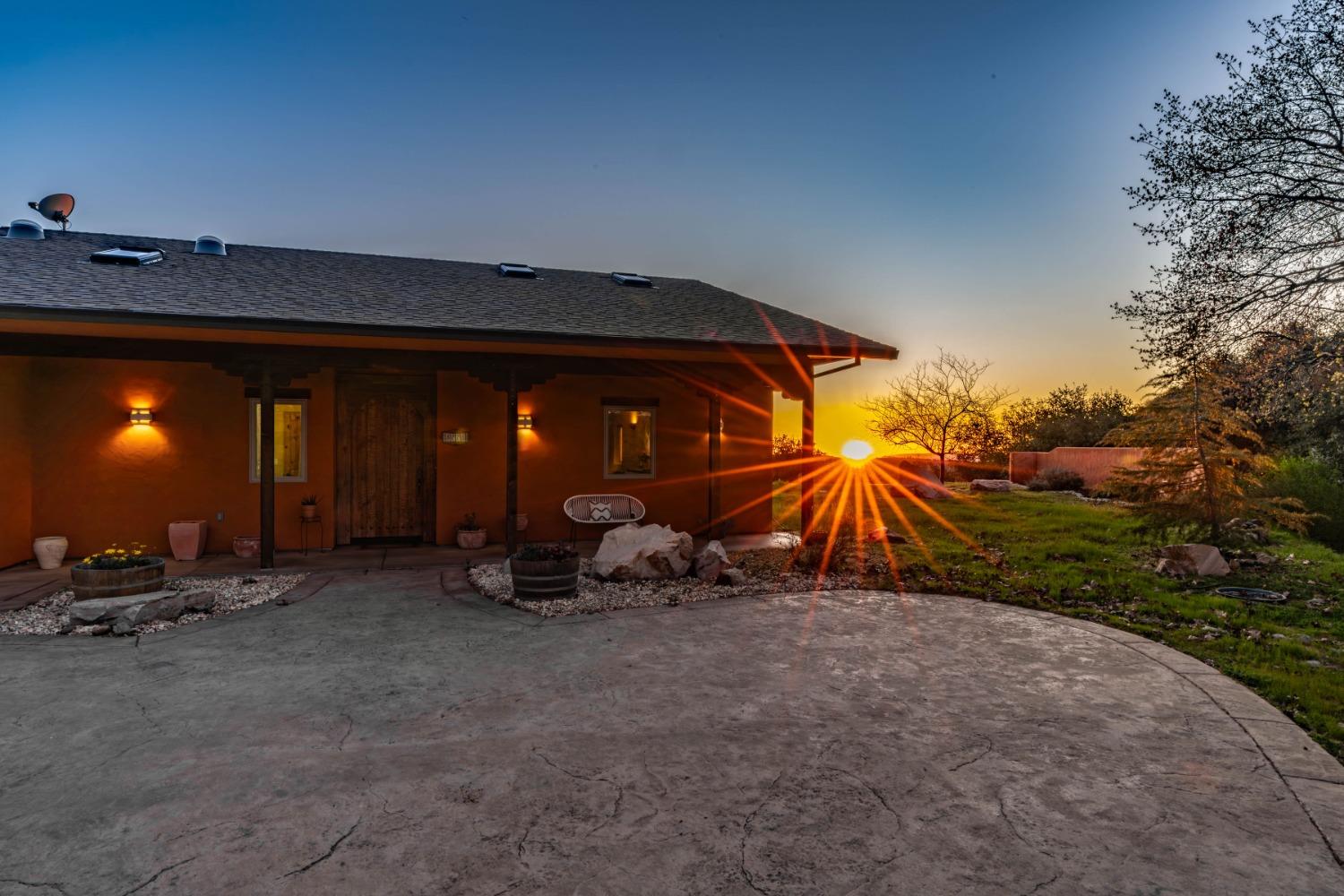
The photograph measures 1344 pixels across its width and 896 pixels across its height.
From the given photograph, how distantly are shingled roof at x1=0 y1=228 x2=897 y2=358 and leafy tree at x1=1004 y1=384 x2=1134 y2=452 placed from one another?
1816 cm

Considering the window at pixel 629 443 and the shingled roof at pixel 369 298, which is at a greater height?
the shingled roof at pixel 369 298

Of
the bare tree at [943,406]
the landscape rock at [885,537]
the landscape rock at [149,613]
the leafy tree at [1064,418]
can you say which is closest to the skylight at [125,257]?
the landscape rock at [149,613]

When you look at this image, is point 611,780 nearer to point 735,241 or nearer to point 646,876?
point 646,876

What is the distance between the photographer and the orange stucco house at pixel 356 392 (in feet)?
23.1

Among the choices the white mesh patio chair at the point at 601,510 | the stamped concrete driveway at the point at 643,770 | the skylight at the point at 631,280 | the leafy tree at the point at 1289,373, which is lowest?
the stamped concrete driveway at the point at 643,770

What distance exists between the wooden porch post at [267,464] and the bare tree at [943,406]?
1997 cm

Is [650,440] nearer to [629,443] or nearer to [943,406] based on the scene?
[629,443]

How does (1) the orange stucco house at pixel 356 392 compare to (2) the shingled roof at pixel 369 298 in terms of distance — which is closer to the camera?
(2) the shingled roof at pixel 369 298

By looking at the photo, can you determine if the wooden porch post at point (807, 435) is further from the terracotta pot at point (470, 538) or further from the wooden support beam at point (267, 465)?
the wooden support beam at point (267, 465)

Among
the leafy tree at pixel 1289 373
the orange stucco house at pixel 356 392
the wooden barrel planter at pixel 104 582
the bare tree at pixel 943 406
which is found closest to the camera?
the wooden barrel planter at pixel 104 582

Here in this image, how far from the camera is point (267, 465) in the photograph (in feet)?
23.7

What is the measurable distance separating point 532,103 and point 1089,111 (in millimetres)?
8174

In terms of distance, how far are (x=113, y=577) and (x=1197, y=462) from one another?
1144 centimetres

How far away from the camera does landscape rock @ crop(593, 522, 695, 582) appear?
678cm
